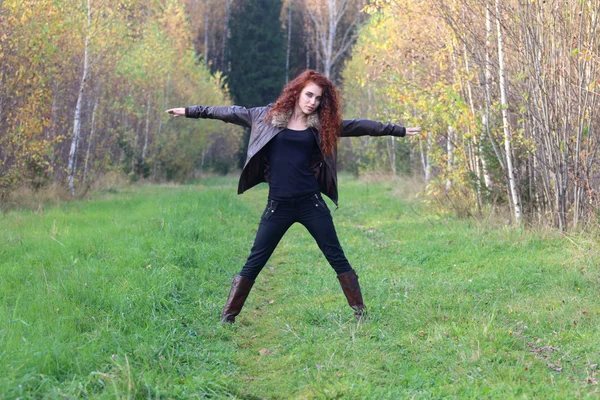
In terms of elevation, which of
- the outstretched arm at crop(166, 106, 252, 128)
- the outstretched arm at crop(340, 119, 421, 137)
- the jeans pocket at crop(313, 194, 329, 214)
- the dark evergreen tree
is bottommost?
the jeans pocket at crop(313, 194, 329, 214)

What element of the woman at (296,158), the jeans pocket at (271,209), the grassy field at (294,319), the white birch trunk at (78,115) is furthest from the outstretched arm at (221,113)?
the white birch trunk at (78,115)

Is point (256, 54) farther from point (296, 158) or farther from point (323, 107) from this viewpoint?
point (296, 158)

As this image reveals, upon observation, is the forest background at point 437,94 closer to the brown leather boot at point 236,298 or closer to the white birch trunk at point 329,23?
the brown leather boot at point 236,298

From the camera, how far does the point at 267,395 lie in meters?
4.26

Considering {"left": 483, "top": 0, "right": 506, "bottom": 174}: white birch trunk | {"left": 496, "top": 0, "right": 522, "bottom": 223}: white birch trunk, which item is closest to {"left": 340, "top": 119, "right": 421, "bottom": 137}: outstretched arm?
{"left": 496, "top": 0, "right": 522, "bottom": 223}: white birch trunk

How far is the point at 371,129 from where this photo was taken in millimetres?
5812

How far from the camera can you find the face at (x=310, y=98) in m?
5.59

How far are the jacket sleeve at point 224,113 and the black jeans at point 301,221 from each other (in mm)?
758

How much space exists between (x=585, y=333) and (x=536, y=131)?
439cm

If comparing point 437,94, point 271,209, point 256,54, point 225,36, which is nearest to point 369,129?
point 271,209

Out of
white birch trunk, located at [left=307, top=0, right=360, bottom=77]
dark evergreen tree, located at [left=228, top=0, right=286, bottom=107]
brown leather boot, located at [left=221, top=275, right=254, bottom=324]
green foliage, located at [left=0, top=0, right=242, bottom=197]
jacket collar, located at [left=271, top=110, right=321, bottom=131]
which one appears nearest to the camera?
jacket collar, located at [left=271, top=110, right=321, bottom=131]

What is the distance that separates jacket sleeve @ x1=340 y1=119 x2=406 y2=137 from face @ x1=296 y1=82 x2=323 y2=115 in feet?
1.17

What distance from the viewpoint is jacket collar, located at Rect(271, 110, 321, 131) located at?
218 inches

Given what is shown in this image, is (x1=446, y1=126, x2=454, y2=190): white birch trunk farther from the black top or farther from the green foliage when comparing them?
the green foliage
